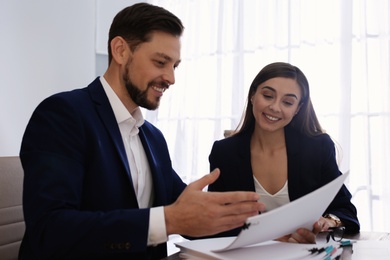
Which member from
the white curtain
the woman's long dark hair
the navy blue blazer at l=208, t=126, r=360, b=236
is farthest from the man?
the white curtain

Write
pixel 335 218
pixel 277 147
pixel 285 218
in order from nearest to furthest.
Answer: pixel 285 218
pixel 335 218
pixel 277 147

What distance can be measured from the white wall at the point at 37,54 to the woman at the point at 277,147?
158 centimetres

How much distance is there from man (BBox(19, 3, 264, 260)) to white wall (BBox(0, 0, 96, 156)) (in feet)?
5.75

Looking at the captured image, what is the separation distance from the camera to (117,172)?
1.16m

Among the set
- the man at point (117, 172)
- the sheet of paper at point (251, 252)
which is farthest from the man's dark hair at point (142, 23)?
the sheet of paper at point (251, 252)

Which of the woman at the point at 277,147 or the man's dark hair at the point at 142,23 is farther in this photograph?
the woman at the point at 277,147

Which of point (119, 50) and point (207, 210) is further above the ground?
point (119, 50)

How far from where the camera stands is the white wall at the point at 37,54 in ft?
9.30

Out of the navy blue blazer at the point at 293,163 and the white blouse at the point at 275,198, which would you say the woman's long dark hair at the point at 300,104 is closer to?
the navy blue blazer at the point at 293,163

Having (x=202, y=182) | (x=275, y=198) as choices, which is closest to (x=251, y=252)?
(x=202, y=182)

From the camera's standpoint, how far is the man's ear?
4.28 feet

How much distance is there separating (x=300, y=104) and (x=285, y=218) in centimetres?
121

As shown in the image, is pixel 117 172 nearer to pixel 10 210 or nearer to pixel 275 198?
pixel 10 210

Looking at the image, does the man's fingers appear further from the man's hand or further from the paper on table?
the paper on table
